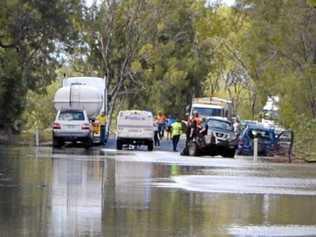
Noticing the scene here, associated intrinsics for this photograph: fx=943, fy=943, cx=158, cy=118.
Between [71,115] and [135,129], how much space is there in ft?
10.0

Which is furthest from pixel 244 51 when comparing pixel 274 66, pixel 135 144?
pixel 135 144

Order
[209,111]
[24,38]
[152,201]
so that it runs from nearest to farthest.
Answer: [152,201]
[24,38]
[209,111]

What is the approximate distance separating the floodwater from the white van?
591 inches

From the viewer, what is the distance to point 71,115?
143 feet

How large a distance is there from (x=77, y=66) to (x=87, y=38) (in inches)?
229

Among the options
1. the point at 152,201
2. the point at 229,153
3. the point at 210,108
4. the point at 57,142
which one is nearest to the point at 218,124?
the point at 229,153

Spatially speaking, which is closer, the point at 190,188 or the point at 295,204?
the point at 295,204

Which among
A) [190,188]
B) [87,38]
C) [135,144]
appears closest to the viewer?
[190,188]

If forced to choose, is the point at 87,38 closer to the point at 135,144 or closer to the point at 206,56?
the point at 206,56

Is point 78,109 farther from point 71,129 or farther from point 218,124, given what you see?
point 218,124

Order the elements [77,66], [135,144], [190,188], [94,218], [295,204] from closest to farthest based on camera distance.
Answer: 1. [94,218]
2. [295,204]
3. [190,188]
4. [135,144]
5. [77,66]

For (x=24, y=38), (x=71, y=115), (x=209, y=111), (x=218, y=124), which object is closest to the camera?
(x=218, y=124)

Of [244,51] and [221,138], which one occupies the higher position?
[244,51]

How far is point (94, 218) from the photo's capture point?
14469mm
